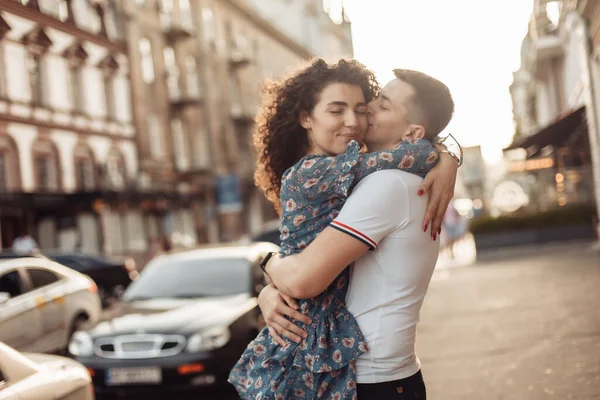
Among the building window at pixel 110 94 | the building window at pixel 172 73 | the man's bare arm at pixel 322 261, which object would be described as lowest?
the man's bare arm at pixel 322 261

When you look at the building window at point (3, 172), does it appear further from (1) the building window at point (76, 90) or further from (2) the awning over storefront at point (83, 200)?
(1) the building window at point (76, 90)

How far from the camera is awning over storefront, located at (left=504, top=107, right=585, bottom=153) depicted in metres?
19.4

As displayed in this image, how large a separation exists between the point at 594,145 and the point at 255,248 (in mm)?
10941

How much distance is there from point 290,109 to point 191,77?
3830 cm

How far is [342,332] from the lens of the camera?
8.32ft

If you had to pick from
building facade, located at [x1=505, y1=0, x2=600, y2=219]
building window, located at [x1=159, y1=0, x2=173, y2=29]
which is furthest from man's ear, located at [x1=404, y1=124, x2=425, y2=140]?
building window, located at [x1=159, y1=0, x2=173, y2=29]

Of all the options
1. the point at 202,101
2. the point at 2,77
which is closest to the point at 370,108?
the point at 2,77

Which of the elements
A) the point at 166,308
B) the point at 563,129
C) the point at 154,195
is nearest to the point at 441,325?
the point at 166,308

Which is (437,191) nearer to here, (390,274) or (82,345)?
(390,274)

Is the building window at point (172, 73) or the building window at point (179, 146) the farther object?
the building window at point (179, 146)

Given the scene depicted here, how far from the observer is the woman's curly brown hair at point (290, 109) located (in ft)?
9.29

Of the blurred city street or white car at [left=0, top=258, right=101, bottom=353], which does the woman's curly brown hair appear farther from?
white car at [left=0, top=258, right=101, bottom=353]

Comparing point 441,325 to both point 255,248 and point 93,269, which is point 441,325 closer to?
point 255,248

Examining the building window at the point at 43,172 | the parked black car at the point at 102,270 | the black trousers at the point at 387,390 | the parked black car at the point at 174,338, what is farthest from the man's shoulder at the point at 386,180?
the building window at the point at 43,172
